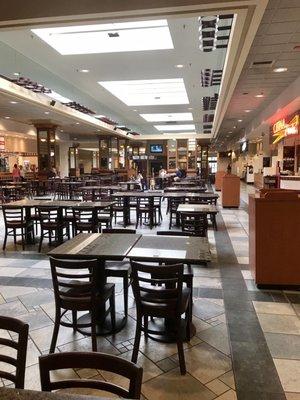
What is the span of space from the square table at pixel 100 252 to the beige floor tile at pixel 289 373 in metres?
1.48

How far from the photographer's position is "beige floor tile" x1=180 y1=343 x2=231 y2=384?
8.62ft

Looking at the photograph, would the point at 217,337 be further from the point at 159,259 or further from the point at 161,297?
the point at 159,259

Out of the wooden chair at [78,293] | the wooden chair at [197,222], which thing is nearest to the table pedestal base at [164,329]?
the wooden chair at [78,293]

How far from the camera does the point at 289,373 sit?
262 cm

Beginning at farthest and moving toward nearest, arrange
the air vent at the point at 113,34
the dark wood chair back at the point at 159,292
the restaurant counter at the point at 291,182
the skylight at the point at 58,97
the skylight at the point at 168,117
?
the skylight at the point at 168,117, the skylight at the point at 58,97, the restaurant counter at the point at 291,182, the air vent at the point at 113,34, the dark wood chair back at the point at 159,292

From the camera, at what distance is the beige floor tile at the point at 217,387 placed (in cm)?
243

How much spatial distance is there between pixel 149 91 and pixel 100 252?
9157 mm

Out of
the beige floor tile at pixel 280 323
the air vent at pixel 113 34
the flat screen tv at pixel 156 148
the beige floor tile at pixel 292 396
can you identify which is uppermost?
the air vent at pixel 113 34

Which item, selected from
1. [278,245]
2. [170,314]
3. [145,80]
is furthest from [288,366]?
[145,80]

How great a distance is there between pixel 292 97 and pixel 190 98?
5.13m

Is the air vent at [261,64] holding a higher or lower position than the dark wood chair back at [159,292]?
higher

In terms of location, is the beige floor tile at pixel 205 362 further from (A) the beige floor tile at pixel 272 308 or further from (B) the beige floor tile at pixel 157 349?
(A) the beige floor tile at pixel 272 308

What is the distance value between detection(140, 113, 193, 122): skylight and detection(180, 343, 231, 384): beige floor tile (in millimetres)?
14259

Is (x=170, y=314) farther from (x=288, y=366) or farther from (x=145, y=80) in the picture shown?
(x=145, y=80)
